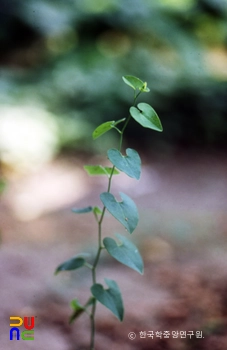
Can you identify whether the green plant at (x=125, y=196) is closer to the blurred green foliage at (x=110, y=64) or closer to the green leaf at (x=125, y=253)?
the green leaf at (x=125, y=253)

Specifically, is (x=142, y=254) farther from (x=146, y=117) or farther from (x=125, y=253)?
(x=146, y=117)

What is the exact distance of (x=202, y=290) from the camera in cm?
148

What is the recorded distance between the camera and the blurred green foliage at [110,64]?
11.7 feet

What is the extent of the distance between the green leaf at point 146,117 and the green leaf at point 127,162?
0.06 meters

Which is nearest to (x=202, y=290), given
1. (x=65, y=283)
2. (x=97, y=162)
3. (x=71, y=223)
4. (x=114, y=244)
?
(x=65, y=283)

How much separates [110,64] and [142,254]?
228cm

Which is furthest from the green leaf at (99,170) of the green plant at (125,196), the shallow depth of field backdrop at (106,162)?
the shallow depth of field backdrop at (106,162)

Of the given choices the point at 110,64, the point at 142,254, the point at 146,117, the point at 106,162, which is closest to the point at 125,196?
the point at 146,117

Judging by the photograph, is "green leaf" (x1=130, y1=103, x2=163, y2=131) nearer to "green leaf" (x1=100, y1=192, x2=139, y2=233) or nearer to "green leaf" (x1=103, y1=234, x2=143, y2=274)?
"green leaf" (x1=100, y1=192, x2=139, y2=233)

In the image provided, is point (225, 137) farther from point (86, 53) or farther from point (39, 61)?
point (39, 61)

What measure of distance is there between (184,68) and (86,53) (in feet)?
2.89

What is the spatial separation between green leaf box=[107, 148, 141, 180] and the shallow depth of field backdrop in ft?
1.45

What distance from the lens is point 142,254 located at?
192 centimetres

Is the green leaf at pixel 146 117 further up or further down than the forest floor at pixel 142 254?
further up
